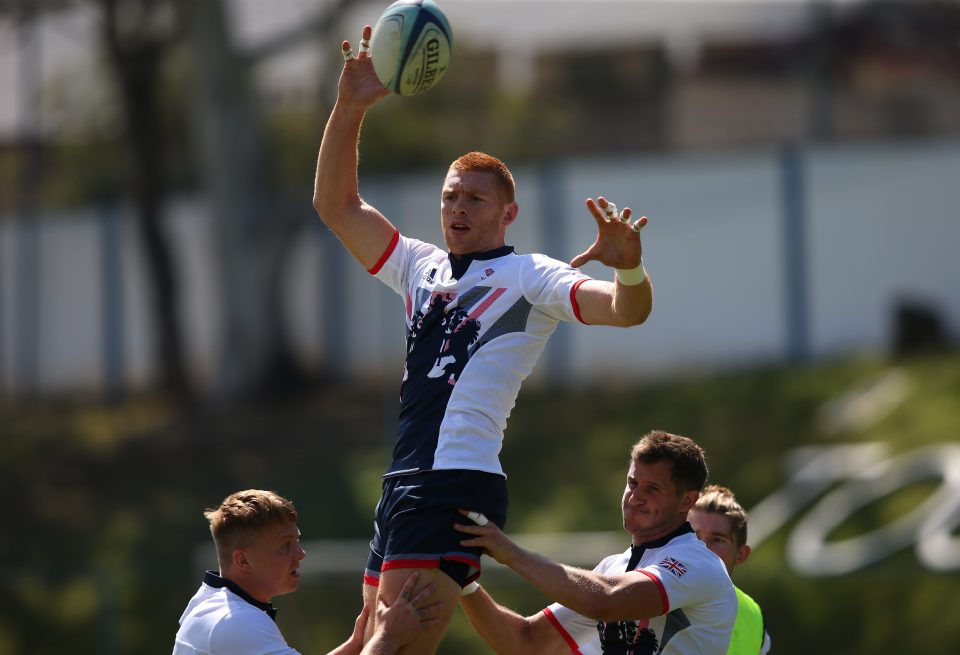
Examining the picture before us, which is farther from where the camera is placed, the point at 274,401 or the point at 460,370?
the point at 274,401

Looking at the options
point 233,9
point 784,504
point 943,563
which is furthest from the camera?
point 233,9

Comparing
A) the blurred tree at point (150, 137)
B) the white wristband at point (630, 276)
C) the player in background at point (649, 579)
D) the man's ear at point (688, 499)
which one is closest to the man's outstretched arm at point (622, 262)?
the white wristband at point (630, 276)

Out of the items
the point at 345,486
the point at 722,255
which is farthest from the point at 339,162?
the point at 722,255

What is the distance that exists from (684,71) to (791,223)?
35.3 feet

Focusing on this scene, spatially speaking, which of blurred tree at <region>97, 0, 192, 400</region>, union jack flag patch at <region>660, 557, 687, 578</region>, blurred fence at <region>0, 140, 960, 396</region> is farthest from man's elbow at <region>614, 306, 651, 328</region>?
blurred tree at <region>97, 0, 192, 400</region>

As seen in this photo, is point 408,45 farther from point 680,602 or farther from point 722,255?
point 722,255

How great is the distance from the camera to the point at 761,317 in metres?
18.6

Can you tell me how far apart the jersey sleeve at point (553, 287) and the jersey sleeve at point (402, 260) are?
47 cm

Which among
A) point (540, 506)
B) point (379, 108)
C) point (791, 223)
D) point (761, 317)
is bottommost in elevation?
point (540, 506)

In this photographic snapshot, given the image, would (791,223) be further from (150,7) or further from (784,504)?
(150,7)

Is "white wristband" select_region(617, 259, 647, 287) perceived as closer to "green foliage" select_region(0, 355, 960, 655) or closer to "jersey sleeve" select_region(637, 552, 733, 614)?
"jersey sleeve" select_region(637, 552, 733, 614)

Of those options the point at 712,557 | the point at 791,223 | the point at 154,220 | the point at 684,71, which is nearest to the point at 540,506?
the point at 791,223

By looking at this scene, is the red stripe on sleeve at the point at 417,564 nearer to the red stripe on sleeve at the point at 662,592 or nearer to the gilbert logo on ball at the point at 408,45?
the red stripe on sleeve at the point at 662,592

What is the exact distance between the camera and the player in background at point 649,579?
507 cm
